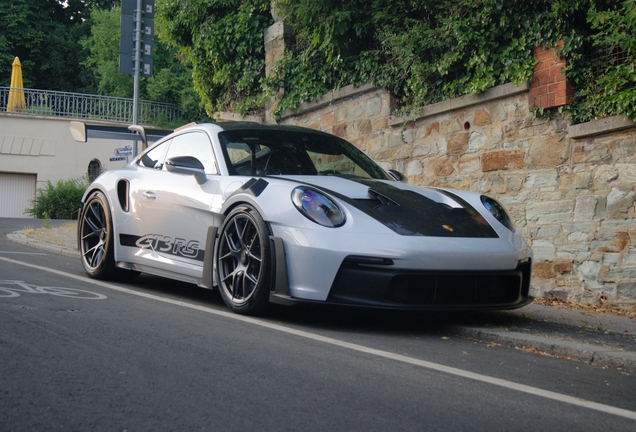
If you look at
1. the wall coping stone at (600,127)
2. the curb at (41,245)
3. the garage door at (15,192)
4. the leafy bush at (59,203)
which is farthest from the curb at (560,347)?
the garage door at (15,192)

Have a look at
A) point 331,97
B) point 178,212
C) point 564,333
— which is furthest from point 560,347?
point 331,97

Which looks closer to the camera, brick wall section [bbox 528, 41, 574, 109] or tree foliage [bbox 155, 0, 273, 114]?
brick wall section [bbox 528, 41, 574, 109]

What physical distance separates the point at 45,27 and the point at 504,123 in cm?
4243

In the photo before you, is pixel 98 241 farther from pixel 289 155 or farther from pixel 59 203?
pixel 59 203

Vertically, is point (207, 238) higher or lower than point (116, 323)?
higher

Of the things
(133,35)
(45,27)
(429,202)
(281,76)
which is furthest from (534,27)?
(45,27)

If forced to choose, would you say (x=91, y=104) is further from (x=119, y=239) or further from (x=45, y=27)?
(x=119, y=239)

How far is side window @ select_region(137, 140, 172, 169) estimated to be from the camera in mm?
7363

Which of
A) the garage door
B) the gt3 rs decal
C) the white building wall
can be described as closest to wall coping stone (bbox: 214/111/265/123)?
the gt3 rs decal

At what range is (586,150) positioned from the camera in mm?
7559

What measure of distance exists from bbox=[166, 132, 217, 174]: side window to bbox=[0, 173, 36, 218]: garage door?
30023 millimetres

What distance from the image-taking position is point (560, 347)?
4820mm

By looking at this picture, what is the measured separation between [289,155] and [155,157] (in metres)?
1.66

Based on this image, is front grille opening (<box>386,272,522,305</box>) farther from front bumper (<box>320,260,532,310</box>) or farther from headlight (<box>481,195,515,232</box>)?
headlight (<box>481,195,515,232</box>)
